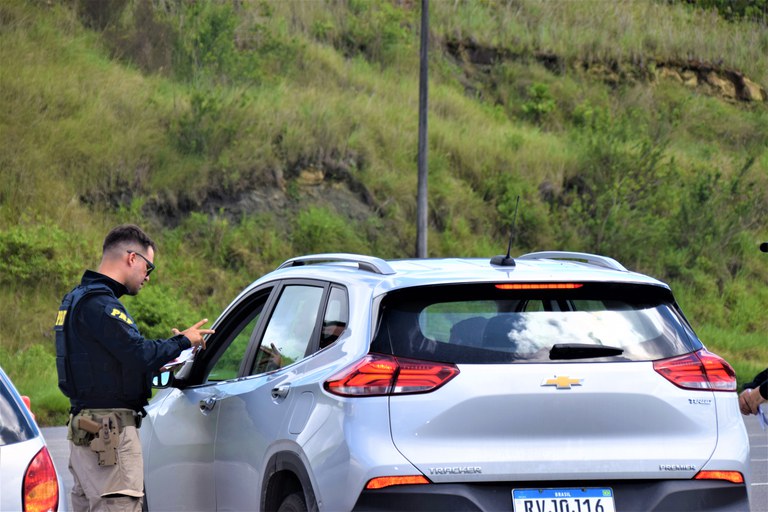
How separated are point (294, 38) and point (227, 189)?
751 cm

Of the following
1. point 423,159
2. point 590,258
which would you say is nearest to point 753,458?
point 590,258

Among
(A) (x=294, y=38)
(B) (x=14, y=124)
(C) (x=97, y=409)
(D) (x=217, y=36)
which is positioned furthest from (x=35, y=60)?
(C) (x=97, y=409)

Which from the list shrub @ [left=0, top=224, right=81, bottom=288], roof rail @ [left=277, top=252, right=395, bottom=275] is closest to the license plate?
roof rail @ [left=277, top=252, right=395, bottom=275]

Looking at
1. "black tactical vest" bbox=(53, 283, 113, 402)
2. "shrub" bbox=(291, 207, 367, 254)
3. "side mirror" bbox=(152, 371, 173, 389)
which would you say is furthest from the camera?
"shrub" bbox=(291, 207, 367, 254)

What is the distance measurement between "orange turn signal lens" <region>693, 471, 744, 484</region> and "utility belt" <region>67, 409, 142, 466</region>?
2556 millimetres

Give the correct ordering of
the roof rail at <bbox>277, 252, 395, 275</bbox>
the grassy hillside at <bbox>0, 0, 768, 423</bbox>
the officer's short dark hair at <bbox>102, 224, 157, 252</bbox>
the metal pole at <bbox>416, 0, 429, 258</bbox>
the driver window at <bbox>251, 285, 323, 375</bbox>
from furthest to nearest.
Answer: the metal pole at <bbox>416, 0, 429, 258</bbox> < the grassy hillside at <bbox>0, 0, 768, 423</bbox> < the officer's short dark hair at <bbox>102, 224, 157, 252</bbox> < the driver window at <bbox>251, 285, 323, 375</bbox> < the roof rail at <bbox>277, 252, 395, 275</bbox>

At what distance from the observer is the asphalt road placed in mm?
9228

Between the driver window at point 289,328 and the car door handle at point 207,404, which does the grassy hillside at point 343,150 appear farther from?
the driver window at point 289,328

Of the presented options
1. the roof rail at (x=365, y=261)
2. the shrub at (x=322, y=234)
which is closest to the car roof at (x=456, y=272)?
the roof rail at (x=365, y=261)

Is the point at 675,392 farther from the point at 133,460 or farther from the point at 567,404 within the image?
the point at 133,460

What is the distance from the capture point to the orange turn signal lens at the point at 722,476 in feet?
15.0

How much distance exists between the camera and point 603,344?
15.1ft

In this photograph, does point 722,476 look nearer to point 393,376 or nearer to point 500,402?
point 500,402

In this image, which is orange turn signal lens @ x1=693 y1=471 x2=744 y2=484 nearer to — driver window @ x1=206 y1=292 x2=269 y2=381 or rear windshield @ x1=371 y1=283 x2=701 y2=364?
rear windshield @ x1=371 y1=283 x2=701 y2=364
